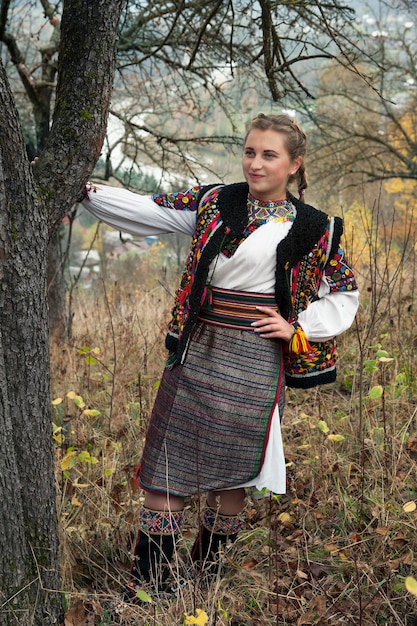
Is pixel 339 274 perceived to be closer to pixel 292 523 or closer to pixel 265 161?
pixel 265 161

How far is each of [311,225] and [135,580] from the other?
1.35m

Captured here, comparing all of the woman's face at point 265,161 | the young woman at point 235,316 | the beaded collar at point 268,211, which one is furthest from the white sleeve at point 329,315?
the woman's face at point 265,161

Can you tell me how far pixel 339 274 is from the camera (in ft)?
7.04

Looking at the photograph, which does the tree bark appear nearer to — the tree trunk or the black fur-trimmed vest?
the tree trunk

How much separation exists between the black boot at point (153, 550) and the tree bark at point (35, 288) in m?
0.34

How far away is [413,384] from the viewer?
355 centimetres

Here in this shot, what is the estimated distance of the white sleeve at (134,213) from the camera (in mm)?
2070

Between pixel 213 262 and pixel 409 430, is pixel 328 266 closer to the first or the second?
pixel 213 262

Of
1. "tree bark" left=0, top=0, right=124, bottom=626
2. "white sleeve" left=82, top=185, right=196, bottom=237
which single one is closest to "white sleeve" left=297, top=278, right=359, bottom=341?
"white sleeve" left=82, top=185, right=196, bottom=237

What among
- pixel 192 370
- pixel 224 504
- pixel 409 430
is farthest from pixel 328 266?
pixel 409 430

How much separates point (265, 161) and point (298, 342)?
0.60 meters

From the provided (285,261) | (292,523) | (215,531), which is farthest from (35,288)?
(292,523)

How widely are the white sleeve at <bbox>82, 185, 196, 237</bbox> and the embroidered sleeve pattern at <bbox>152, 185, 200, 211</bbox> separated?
0.01 meters

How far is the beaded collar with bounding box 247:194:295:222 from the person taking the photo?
2088 mm
